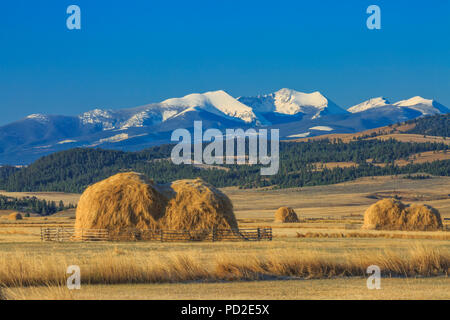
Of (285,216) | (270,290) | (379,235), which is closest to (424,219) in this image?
(379,235)

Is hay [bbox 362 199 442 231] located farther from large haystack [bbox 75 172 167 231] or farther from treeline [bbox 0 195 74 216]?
treeline [bbox 0 195 74 216]

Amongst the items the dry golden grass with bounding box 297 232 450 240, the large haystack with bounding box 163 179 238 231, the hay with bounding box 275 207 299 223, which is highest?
the large haystack with bounding box 163 179 238 231

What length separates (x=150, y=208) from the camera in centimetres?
4281

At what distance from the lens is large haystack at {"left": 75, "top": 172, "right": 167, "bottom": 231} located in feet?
141

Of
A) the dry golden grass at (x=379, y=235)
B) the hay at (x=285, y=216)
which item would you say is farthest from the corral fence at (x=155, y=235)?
the hay at (x=285, y=216)

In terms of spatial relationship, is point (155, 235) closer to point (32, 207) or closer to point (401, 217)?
point (401, 217)

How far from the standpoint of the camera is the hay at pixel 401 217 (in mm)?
58594

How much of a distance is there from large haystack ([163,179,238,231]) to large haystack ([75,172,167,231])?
63cm

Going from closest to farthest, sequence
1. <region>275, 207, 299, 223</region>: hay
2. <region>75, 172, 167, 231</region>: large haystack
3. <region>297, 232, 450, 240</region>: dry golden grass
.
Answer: <region>75, 172, 167, 231</region>: large haystack
<region>297, 232, 450, 240</region>: dry golden grass
<region>275, 207, 299, 223</region>: hay

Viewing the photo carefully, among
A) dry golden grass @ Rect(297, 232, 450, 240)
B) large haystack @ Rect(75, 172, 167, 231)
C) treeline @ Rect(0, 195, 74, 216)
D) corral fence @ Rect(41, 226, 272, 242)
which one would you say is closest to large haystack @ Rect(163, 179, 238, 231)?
corral fence @ Rect(41, 226, 272, 242)

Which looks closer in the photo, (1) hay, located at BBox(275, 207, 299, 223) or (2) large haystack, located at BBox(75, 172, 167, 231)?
(2) large haystack, located at BBox(75, 172, 167, 231)

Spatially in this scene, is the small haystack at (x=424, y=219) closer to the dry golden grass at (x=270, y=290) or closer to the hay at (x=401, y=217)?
the hay at (x=401, y=217)

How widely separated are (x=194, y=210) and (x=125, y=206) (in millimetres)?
3916
